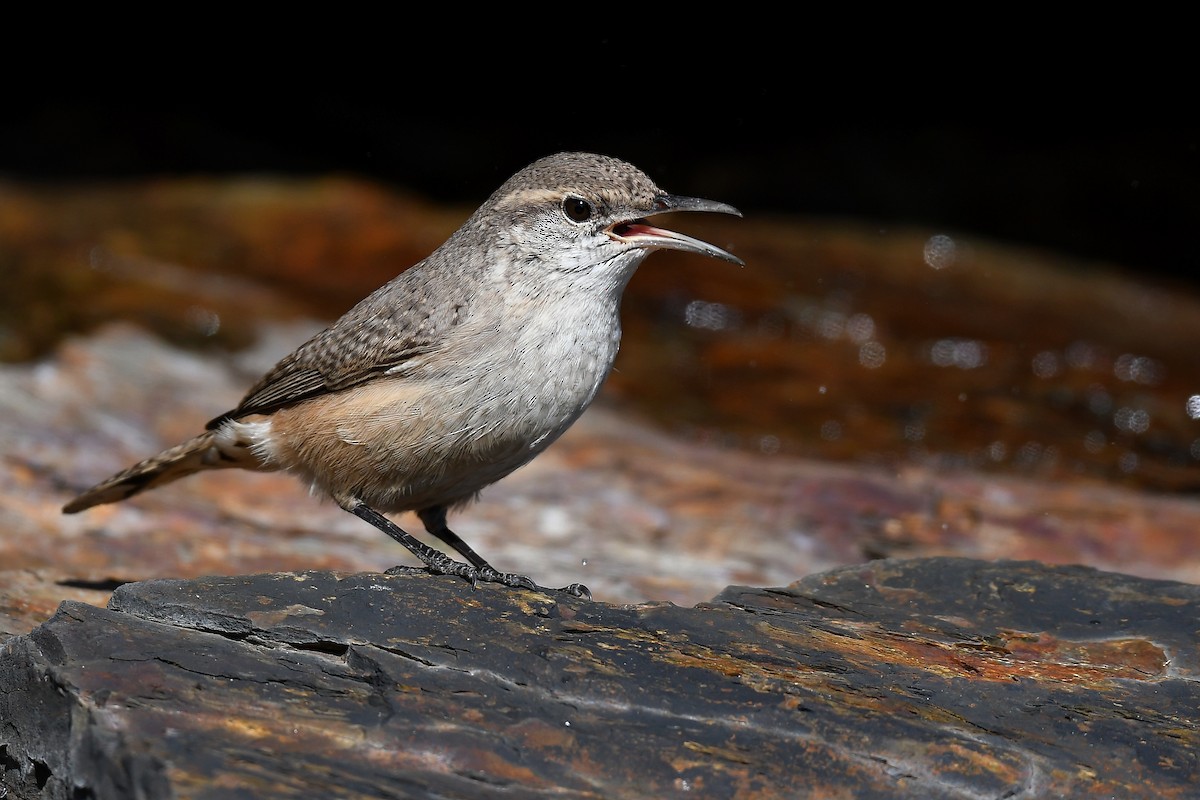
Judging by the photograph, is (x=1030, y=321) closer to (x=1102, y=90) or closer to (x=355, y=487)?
(x=1102, y=90)

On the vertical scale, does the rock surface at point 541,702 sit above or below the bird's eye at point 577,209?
below

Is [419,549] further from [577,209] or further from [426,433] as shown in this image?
[577,209]

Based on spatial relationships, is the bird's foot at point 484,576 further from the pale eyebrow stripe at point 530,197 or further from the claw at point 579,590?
the pale eyebrow stripe at point 530,197

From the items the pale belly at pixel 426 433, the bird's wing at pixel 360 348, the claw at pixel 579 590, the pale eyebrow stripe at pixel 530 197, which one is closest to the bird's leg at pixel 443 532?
the pale belly at pixel 426 433

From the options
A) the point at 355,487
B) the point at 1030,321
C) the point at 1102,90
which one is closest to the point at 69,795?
the point at 355,487

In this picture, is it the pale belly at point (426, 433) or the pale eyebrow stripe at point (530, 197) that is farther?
the pale eyebrow stripe at point (530, 197)
